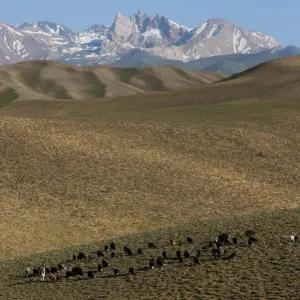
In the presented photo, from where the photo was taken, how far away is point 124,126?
70688 mm

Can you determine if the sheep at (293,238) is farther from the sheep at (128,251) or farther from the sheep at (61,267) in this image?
the sheep at (61,267)

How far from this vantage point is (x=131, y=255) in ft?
95.9

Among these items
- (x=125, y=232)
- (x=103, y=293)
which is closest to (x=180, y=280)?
(x=103, y=293)

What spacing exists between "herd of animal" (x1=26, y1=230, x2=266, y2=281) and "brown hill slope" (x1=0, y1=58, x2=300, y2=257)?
869 centimetres

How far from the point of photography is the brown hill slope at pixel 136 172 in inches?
1683

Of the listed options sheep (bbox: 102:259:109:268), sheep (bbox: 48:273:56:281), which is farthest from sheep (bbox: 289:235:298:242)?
sheep (bbox: 48:273:56:281)

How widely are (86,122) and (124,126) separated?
443cm

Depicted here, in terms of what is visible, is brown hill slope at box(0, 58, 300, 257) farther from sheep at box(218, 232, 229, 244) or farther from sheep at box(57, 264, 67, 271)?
sheep at box(218, 232, 229, 244)

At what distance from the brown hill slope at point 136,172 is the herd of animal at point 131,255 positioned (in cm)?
869

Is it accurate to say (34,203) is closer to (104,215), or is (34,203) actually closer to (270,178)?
(104,215)

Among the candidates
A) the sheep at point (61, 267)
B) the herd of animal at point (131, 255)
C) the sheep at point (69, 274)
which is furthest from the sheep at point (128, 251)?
the sheep at point (69, 274)

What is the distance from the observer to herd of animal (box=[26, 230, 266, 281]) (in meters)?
26.6

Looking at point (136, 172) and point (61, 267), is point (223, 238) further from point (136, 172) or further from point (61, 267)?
point (136, 172)

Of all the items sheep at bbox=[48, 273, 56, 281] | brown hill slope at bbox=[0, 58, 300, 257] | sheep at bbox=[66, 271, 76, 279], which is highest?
brown hill slope at bbox=[0, 58, 300, 257]
